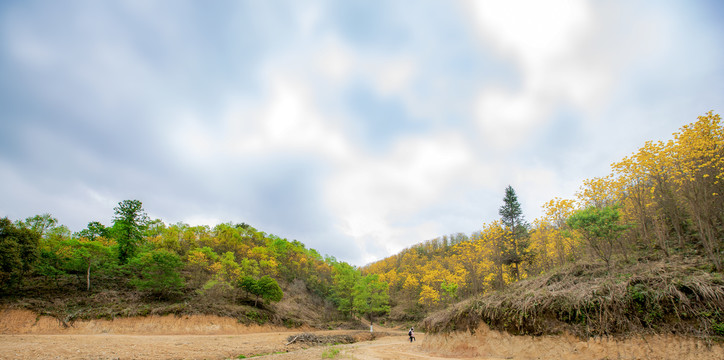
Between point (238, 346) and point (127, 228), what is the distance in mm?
24523

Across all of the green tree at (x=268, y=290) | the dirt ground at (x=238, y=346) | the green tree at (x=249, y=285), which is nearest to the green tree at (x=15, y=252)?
the dirt ground at (x=238, y=346)

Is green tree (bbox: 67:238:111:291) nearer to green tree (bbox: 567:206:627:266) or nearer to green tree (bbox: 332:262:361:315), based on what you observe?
green tree (bbox: 332:262:361:315)

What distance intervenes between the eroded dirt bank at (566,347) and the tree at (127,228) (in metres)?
37.4

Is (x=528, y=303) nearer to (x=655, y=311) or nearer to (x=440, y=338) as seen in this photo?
(x=655, y=311)

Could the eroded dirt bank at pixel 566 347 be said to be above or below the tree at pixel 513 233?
below

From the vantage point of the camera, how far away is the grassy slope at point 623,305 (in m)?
8.62

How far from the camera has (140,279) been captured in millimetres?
32125

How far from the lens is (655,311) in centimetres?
920

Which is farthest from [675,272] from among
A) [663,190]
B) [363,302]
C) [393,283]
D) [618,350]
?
[393,283]

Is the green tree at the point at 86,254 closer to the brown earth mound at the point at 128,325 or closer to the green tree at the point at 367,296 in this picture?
the brown earth mound at the point at 128,325

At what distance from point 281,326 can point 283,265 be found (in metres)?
21.9

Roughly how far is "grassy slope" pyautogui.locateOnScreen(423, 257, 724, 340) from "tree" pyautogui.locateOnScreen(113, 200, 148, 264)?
3939 cm

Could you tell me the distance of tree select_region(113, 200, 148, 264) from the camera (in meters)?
33.5

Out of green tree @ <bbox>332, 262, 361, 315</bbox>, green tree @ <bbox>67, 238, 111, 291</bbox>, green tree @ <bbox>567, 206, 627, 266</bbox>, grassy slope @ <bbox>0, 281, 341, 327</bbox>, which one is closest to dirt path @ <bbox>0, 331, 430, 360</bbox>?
grassy slope @ <bbox>0, 281, 341, 327</bbox>
